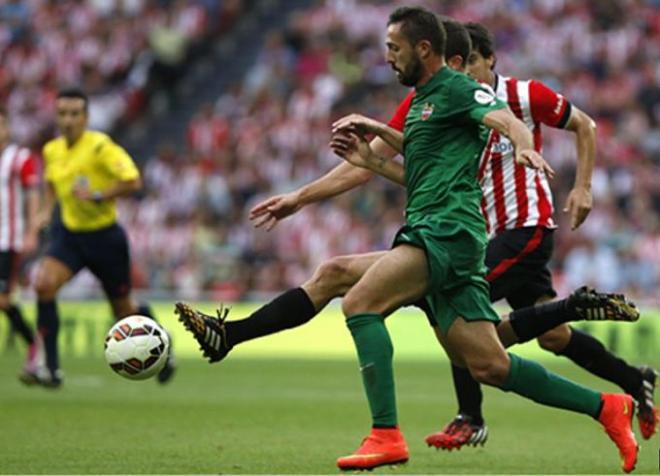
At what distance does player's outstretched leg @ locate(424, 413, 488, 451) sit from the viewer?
29.7 feet

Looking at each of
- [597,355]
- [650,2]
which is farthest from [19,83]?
[597,355]

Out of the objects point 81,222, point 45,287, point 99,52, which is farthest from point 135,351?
point 99,52

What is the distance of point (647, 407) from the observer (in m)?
9.31

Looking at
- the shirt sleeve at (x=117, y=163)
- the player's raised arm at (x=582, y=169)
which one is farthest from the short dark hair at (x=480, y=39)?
the shirt sleeve at (x=117, y=163)

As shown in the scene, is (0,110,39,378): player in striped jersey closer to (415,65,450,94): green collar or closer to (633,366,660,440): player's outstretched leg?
(633,366,660,440): player's outstretched leg

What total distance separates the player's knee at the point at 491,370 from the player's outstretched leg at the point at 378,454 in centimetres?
50

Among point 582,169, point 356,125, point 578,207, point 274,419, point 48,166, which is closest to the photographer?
point 356,125

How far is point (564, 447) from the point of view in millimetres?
9570

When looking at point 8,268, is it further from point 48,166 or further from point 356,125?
point 356,125

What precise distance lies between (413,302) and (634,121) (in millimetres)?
15119

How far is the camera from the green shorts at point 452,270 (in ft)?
24.5

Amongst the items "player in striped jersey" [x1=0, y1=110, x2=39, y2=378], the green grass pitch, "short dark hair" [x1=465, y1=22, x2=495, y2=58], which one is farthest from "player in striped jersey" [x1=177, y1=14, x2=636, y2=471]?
"player in striped jersey" [x1=0, y1=110, x2=39, y2=378]

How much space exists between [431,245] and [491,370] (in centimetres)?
67

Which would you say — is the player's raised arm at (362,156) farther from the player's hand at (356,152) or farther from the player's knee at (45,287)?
the player's knee at (45,287)
